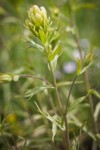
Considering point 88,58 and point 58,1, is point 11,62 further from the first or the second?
point 88,58

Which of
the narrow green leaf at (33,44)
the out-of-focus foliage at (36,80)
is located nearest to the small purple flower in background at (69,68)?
the out-of-focus foliage at (36,80)

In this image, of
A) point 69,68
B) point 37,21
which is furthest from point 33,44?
point 69,68

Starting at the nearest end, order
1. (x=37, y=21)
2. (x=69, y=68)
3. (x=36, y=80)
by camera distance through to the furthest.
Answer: (x=37, y=21) < (x=36, y=80) < (x=69, y=68)

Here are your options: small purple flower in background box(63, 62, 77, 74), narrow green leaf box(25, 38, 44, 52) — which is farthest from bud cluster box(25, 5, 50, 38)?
small purple flower in background box(63, 62, 77, 74)

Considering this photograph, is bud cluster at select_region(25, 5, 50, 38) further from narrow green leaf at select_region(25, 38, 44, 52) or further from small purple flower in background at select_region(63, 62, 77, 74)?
small purple flower in background at select_region(63, 62, 77, 74)

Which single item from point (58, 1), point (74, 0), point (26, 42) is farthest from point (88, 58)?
point (58, 1)

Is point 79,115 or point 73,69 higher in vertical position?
point 73,69

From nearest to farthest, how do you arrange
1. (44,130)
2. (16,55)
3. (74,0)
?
(74,0)
(44,130)
(16,55)

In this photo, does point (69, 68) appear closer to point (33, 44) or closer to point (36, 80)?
point (36, 80)
